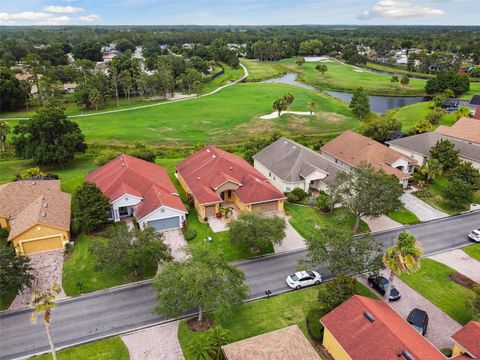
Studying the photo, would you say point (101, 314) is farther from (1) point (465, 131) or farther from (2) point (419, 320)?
(1) point (465, 131)

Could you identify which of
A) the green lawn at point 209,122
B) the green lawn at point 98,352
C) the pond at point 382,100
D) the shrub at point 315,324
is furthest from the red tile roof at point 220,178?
the pond at point 382,100

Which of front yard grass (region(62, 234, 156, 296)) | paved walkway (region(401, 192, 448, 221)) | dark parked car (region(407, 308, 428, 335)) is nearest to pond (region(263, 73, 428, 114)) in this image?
paved walkway (region(401, 192, 448, 221))

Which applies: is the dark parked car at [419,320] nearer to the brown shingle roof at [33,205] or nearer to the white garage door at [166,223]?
the white garage door at [166,223]

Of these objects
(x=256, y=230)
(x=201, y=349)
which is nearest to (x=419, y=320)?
(x=256, y=230)

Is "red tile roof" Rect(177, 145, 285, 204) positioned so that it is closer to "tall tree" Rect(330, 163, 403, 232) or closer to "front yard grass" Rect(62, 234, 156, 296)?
"tall tree" Rect(330, 163, 403, 232)

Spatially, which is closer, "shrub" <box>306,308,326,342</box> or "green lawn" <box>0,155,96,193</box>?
"shrub" <box>306,308,326,342</box>

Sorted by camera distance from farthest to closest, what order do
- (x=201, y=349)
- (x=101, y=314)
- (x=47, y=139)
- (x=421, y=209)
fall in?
(x=47, y=139) → (x=421, y=209) → (x=101, y=314) → (x=201, y=349)

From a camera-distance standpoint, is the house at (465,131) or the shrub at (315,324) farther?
the house at (465,131)
